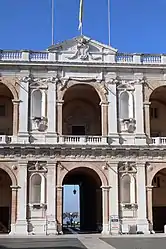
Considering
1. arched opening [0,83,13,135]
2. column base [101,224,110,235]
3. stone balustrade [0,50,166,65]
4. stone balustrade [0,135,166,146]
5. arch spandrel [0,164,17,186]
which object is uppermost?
stone balustrade [0,50,166,65]

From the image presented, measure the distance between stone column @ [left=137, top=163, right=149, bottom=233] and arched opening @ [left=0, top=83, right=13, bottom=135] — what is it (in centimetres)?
1157

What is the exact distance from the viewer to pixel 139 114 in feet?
123

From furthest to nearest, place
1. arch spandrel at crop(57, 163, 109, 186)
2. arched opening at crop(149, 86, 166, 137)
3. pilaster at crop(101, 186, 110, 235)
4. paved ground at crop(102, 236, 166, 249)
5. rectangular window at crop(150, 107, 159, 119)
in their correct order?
1. rectangular window at crop(150, 107, 159, 119)
2. arched opening at crop(149, 86, 166, 137)
3. arch spandrel at crop(57, 163, 109, 186)
4. pilaster at crop(101, 186, 110, 235)
5. paved ground at crop(102, 236, 166, 249)

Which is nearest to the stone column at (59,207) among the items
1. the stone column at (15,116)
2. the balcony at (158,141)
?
the stone column at (15,116)

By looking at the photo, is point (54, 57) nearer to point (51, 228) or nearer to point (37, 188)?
point (37, 188)

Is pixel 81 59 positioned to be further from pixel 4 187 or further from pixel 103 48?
pixel 4 187

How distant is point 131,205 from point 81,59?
1227 cm

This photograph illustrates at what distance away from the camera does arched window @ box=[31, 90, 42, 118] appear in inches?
1453

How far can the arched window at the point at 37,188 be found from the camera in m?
35.4

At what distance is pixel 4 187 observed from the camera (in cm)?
3919

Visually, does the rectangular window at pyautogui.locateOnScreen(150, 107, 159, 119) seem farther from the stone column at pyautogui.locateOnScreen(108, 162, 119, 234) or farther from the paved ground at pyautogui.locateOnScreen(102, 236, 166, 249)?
the paved ground at pyautogui.locateOnScreen(102, 236, 166, 249)

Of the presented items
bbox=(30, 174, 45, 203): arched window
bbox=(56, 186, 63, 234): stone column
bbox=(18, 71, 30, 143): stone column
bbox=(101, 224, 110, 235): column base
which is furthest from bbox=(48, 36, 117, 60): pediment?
bbox=(101, 224, 110, 235): column base

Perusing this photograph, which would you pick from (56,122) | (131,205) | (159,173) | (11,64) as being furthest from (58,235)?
(11,64)

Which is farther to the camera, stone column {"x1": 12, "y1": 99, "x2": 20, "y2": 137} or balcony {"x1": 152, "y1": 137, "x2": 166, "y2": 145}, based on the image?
balcony {"x1": 152, "y1": 137, "x2": 166, "y2": 145}
